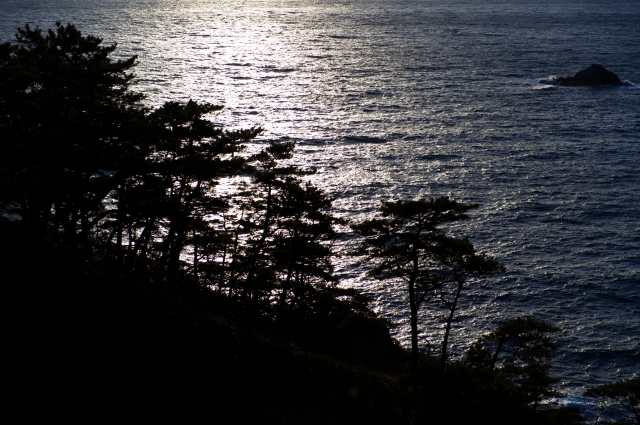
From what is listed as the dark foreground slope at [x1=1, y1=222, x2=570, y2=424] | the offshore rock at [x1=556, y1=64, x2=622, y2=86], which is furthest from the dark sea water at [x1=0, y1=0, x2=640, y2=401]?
the dark foreground slope at [x1=1, y1=222, x2=570, y2=424]

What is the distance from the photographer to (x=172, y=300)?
32.0 metres

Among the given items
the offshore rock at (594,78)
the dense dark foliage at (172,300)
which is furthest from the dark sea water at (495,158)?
the dense dark foliage at (172,300)

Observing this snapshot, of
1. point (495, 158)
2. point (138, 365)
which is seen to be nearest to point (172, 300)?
point (138, 365)

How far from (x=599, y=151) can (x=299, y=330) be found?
78.2m

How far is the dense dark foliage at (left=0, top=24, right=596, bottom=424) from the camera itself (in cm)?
2502

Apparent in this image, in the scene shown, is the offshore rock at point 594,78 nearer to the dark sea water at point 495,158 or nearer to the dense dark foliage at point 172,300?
the dark sea water at point 495,158

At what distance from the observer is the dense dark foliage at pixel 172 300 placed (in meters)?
25.0

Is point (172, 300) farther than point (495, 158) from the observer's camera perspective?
No

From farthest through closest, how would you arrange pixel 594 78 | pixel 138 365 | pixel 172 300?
pixel 594 78 → pixel 172 300 → pixel 138 365

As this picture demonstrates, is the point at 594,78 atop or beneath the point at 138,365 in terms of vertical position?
atop

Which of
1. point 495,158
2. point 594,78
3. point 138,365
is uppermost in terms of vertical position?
point 594,78

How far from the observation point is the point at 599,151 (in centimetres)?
9956

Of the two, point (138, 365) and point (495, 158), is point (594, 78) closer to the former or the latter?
point (495, 158)

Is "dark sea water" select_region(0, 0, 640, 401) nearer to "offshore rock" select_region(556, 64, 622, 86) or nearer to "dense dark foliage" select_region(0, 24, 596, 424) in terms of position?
"offshore rock" select_region(556, 64, 622, 86)
